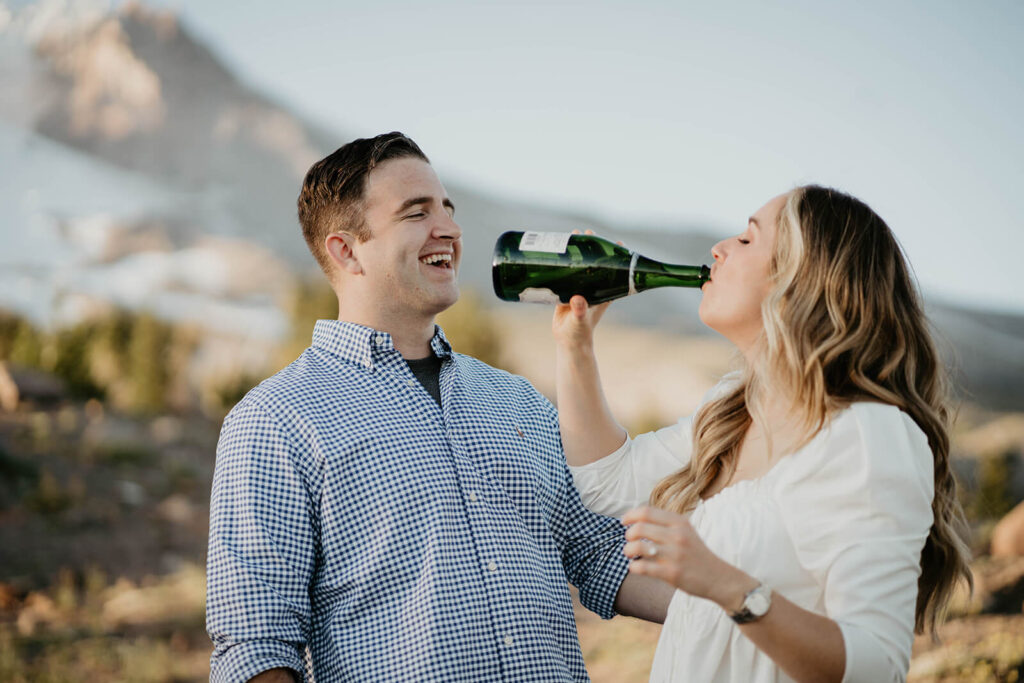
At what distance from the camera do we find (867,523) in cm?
144

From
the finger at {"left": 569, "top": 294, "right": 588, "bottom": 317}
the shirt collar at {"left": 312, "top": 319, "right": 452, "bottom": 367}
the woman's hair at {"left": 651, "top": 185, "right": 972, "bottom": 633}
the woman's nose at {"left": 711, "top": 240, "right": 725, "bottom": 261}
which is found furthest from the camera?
the shirt collar at {"left": 312, "top": 319, "right": 452, "bottom": 367}

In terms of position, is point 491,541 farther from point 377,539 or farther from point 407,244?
point 407,244

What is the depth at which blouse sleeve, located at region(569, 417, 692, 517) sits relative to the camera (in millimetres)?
2113

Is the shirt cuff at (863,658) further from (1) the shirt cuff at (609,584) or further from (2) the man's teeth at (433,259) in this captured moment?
(2) the man's teeth at (433,259)

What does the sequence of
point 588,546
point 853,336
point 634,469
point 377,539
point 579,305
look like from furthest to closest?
point 588,546
point 634,469
point 579,305
point 377,539
point 853,336

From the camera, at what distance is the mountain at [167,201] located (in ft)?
21.7

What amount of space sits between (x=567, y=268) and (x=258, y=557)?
1.06 metres

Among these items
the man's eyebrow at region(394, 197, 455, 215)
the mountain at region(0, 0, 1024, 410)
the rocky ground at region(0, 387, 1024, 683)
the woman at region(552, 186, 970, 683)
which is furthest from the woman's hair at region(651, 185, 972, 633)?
the mountain at region(0, 0, 1024, 410)

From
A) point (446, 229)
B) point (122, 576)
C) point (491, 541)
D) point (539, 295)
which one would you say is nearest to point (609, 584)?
point (491, 541)

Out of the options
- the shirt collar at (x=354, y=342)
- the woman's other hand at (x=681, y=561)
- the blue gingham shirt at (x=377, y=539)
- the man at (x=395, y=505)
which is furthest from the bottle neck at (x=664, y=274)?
the woman's other hand at (x=681, y=561)

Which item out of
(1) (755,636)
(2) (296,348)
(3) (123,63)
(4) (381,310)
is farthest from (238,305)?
(1) (755,636)

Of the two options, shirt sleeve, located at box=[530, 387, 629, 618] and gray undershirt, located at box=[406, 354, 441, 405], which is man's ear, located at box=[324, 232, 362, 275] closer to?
gray undershirt, located at box=[406, 354, 441, 405]

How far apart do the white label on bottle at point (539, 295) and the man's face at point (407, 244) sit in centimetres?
20

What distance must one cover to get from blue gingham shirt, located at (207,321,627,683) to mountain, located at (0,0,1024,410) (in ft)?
16.4
